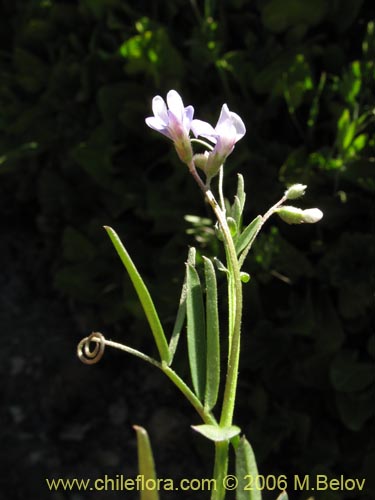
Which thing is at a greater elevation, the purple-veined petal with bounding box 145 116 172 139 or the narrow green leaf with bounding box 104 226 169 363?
the purple-veined petal with bounding box 145 116 172 139

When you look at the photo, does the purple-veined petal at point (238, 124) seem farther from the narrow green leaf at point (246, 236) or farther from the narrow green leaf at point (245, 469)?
the narrow green leaf at point (245, 469)

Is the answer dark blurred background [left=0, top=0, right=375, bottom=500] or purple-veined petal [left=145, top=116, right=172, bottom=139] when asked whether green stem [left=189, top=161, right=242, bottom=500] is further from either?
dark blurred background [left=0, top=0, right=375, bottom=500]

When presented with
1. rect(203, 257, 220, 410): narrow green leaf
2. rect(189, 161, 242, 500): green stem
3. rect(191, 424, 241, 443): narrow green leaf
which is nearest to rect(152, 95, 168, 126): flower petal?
rect(189, 161, 242, 500): green stem

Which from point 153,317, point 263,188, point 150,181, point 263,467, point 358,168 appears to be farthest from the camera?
point 150,181

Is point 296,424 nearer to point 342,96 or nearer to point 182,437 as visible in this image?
point 182,437

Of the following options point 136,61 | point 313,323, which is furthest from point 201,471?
point 136,61

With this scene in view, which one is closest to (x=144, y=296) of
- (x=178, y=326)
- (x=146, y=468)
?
(x=178, y=326)

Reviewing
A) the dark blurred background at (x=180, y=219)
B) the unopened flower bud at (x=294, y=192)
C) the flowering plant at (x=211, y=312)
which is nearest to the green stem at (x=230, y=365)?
the flowering plant at (x=211, y=312)
